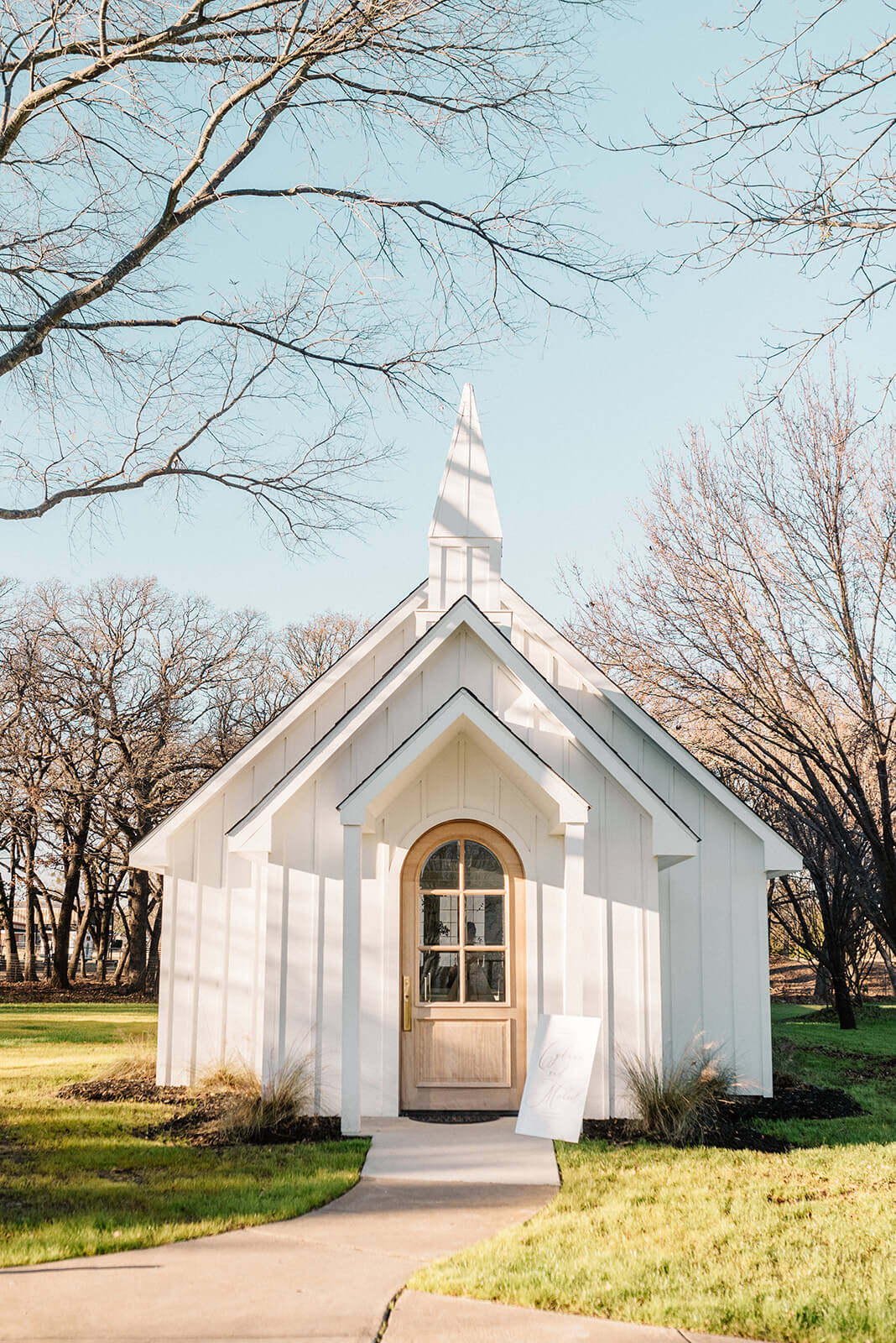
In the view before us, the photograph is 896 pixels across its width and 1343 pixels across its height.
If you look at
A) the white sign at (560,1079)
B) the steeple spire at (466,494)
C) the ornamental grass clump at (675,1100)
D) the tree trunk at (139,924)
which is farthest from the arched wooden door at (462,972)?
the tree trunk at (139,924)

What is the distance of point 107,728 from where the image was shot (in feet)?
93.1

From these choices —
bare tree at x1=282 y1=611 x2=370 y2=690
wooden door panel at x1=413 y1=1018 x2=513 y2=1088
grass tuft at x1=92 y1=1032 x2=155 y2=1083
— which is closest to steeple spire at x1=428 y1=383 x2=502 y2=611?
wooden door panel at x1=413 y1=1018 x2=513 y2=1088

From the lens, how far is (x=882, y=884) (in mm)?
14352

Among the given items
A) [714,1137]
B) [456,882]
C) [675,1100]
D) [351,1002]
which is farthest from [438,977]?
[714,1137]

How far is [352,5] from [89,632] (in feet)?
82.3

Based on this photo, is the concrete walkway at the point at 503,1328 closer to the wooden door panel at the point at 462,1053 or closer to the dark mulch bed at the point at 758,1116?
the dark mulch bed at the point at 758,1116

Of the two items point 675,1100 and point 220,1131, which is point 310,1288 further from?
point 675,1100

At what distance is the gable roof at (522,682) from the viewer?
9922mm

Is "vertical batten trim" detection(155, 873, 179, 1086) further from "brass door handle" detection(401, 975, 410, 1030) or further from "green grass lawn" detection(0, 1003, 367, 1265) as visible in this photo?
"brass door handle" detection(401, 975, 410, 1030)

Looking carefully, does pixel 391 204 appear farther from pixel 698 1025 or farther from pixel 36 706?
pixel 36 706

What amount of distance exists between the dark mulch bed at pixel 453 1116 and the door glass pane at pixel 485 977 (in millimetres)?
964

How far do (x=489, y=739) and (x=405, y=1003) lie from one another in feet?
8.48

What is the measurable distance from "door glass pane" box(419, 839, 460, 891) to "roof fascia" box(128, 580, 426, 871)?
226cm

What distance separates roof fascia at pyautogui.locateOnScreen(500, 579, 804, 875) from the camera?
11.4 meters
